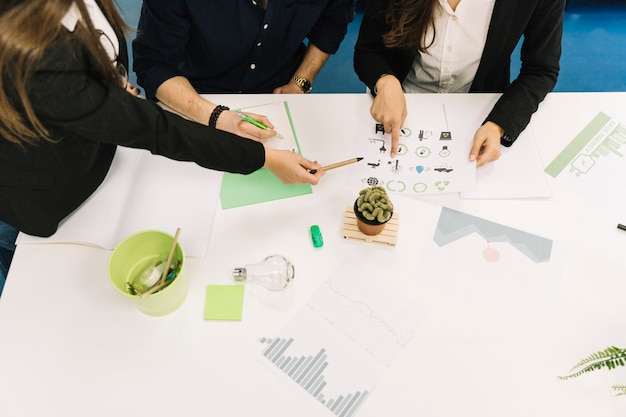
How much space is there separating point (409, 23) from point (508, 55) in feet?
1.01

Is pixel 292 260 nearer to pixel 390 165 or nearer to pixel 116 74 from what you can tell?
pixel 390 165

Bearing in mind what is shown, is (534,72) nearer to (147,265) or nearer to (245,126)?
(245,126)

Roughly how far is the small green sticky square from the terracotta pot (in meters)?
0.27

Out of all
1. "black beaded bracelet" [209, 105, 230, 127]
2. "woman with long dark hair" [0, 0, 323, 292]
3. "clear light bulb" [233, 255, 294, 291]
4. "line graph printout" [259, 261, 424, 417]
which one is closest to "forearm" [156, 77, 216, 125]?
"black beaded bracelet" [209, 105, 230, 127]

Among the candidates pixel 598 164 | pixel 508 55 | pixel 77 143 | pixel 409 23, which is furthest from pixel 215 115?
pixel 598 164

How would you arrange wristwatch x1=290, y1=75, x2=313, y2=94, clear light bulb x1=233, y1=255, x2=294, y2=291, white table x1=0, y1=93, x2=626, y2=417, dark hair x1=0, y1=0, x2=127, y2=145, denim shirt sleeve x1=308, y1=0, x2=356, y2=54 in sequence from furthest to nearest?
wristwatch x1=290, y1=75, x2=313, y2=94 → denim shirt sleeve x1=308, y1=0, x2=356, y2=54 → clear light bulb x1=233, y1=255, x2=294, y2=291 → white table x1=0, y1=93, x2=626, y2=417 → dark hair x1=0, y1=0, x2=127, y2=145

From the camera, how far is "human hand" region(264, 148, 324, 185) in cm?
98

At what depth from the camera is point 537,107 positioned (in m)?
1.15

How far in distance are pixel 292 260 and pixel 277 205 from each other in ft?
0.47

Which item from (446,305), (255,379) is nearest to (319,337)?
(255,379)

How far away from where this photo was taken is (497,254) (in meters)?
0.94

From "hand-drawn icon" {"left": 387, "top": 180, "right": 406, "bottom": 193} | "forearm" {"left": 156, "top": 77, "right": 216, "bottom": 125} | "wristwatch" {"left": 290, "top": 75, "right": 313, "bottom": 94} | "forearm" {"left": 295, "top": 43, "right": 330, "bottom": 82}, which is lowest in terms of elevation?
"hand-drawn icon" {"left": 387, "top": 180, "right": 406, "bottom": 193}

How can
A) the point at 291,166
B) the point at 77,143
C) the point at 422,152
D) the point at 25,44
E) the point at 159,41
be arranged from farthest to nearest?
the point at 159,41, the point at 422,152, the point at 291,166, the point at 77,143, the point at 25,44

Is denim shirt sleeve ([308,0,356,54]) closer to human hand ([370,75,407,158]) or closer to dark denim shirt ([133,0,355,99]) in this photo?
dark denim shirt ([133,0,355,99])
